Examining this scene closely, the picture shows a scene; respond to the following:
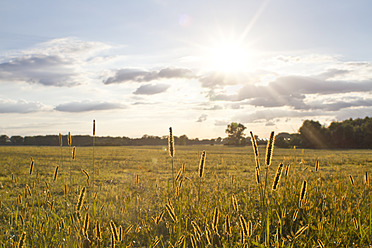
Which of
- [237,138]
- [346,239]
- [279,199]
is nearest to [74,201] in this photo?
[279,199]

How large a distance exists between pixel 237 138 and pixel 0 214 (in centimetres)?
5785

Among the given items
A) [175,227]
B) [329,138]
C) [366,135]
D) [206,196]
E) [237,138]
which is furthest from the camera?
[237,138]

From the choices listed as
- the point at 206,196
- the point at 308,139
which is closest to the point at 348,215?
the point at 206,196

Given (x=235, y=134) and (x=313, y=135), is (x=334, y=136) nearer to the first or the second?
(x=313, y=135)

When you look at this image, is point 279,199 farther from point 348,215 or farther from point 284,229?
point 348,215

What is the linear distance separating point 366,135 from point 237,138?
2390 centimetres

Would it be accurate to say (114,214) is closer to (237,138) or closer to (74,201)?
(74,201)

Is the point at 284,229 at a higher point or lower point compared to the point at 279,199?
lower

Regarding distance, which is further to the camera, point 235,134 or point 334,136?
point 235,134

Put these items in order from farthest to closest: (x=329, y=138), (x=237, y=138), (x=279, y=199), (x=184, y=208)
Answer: (x=237, y=138) → (x=329, y=138) → (x=279, y=199) → (x=184, y=208)

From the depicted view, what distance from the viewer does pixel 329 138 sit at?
45.5m

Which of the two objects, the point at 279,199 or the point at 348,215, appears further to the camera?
the point at 279,199

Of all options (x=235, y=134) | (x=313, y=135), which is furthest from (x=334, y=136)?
(x=235, y=134)

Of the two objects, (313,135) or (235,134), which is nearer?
(313,135)
